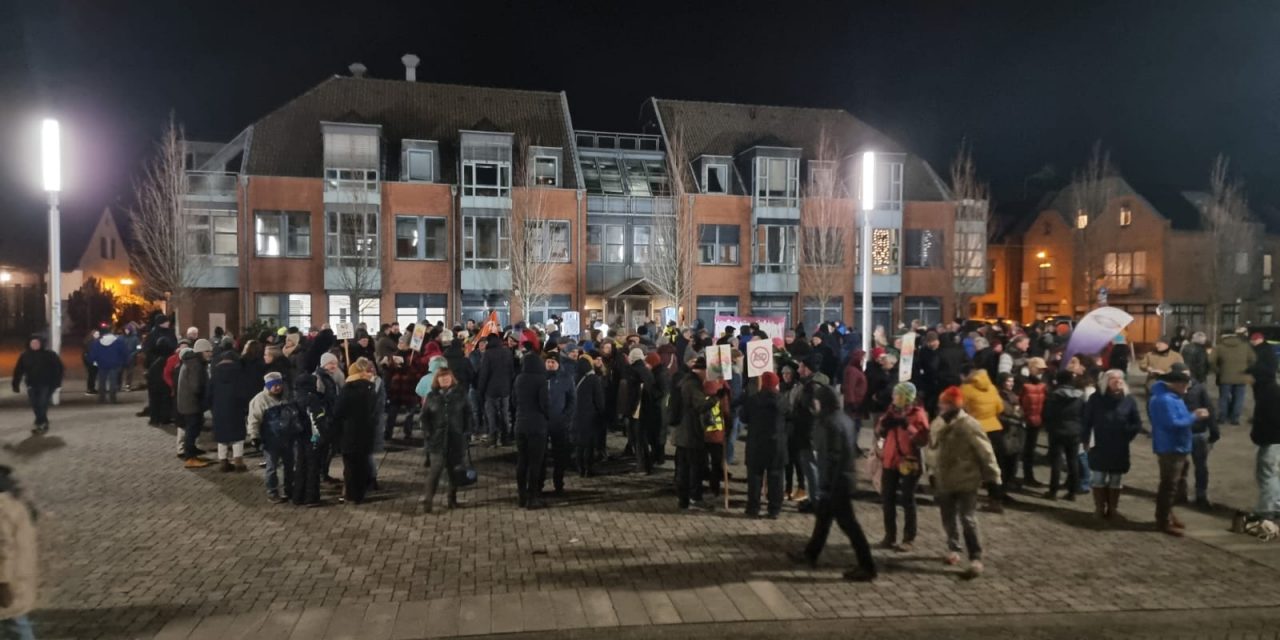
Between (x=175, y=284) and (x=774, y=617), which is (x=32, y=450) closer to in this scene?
(x=774, y=617)

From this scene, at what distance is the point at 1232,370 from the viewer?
14852 mm

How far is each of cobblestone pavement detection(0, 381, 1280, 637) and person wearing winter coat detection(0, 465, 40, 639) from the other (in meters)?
0.16

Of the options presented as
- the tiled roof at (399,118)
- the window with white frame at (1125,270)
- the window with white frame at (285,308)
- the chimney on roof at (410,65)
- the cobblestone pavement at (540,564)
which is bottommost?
the cobblestone pavement at (540,564)

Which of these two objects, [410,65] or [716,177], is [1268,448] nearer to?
[716,177]

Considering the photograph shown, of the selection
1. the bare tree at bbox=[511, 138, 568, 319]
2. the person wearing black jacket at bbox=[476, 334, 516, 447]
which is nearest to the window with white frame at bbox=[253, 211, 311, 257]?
the bare tree at bbox=[511, 138, 568, 319]

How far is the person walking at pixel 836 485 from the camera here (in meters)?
6.91

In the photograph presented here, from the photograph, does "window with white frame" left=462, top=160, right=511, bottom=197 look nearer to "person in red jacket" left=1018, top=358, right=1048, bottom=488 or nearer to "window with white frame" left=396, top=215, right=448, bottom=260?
"window with white frame" left=396, top=215, right=448, bottom=260

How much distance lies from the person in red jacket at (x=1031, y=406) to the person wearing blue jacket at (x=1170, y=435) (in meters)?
1.89

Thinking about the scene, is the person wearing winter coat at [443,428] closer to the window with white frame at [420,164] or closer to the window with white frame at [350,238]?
the window with white frame at [350,238]

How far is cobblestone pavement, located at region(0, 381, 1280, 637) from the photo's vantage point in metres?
6.26

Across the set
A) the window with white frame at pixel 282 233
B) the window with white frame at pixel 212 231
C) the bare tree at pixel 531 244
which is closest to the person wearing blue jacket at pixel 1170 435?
the bare tree at pixel 531 244

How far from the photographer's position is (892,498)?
795cm

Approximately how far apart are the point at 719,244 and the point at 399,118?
15.8 metres

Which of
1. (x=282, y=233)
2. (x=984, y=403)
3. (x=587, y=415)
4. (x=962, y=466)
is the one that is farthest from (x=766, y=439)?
(x=282, y=233)
